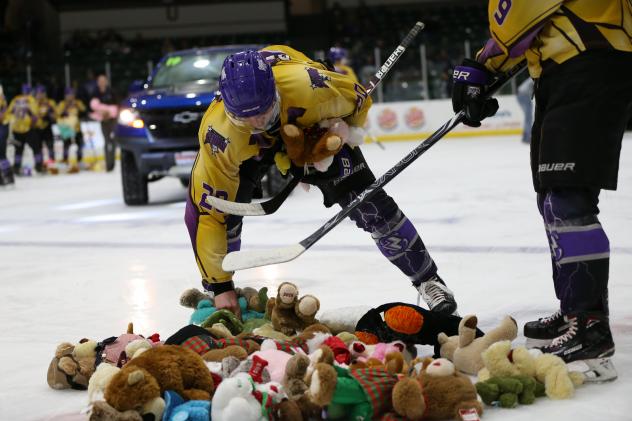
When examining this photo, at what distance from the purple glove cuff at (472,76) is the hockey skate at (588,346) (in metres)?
0.79

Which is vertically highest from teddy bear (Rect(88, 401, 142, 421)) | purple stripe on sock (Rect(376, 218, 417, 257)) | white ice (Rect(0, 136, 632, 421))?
purple stripe on sock (Rect(376, 218, 417, 257))

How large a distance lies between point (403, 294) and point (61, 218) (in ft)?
15.4

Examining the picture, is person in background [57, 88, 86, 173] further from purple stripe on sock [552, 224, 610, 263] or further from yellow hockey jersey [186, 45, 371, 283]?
purple stripe on sock [552, 224, 610, 263]

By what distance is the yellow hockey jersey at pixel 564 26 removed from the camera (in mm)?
2641

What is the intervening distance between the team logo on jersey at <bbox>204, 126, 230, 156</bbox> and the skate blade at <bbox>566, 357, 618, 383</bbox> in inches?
47.7

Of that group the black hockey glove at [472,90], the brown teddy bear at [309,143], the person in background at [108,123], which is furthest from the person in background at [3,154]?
the black hockey glove at [472,90]

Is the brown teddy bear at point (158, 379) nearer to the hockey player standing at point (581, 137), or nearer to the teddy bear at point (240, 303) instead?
the teddy bear at point (240, 303)

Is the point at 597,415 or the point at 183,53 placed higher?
the point at 183,53

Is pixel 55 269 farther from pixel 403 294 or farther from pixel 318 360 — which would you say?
pixel 318 360

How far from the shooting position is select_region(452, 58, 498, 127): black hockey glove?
299 cm

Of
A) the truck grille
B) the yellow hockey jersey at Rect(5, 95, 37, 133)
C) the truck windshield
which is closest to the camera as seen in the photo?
the truck grille

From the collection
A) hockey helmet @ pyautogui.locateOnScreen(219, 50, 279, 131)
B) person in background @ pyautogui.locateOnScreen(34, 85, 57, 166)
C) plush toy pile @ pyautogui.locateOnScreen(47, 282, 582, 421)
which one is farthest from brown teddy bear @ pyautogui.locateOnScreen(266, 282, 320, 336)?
person in background @ pyautogui.locateOnScreen(34, 85, 57, 166)

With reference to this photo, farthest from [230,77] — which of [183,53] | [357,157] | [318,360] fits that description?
[183,53]

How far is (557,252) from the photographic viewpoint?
2.69 meters
